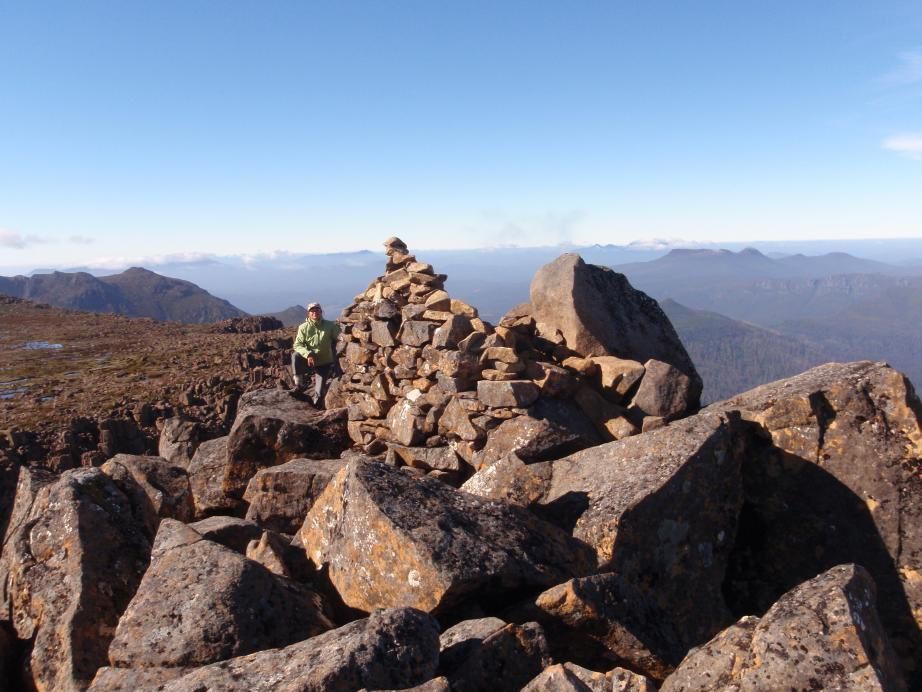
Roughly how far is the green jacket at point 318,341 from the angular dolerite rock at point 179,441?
386cm

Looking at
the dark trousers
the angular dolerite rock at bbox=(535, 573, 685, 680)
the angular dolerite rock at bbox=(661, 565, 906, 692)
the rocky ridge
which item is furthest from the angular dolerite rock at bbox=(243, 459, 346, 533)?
the angular dolerite rock at bbox=(661, 565, 906, 692)

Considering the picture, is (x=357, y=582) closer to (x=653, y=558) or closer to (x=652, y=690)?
(x=652, y=690)

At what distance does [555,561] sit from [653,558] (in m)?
2.30

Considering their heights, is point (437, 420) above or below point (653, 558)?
above

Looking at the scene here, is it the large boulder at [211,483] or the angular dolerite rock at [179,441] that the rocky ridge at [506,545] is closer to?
the large boulder at [211,483]

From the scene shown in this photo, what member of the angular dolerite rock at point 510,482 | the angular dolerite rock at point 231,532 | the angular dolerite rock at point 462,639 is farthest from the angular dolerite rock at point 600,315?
the angular dolerite rock at point 462,639

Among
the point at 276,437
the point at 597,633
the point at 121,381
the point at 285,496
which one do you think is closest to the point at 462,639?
the point at 597,633

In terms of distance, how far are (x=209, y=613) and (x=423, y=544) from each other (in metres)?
2.40

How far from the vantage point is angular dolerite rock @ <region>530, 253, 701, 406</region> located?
49.9ft

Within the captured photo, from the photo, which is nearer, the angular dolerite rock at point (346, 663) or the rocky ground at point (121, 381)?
the angular dolerite rock at point (346, 663)

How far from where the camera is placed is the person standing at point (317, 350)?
18.1 meters

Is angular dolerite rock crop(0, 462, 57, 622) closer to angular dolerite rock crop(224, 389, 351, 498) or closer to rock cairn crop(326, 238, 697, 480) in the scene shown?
angular dolerite rock crop(224, 389, 351, 498)

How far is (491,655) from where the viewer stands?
19.8 feet

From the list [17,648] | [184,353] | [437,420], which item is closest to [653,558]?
[437,420]
